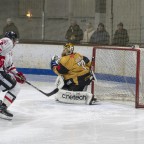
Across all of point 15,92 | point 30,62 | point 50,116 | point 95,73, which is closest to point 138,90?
point 95,73

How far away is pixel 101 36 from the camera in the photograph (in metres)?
9.13

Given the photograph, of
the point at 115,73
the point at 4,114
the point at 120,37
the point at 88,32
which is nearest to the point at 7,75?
the point at 4,114

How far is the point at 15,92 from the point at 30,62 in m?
4.17

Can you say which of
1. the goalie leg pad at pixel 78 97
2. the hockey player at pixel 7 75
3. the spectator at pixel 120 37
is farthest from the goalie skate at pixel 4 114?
the spectator at pixel 120 37

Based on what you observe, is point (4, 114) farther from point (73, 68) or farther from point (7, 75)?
point (73, 68)

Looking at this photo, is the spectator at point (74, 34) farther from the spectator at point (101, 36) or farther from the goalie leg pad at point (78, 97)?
the goalie leg pad at point (78, 97)

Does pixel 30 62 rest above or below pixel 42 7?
below

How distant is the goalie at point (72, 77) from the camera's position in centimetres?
634

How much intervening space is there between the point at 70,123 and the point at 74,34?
4.63 meters

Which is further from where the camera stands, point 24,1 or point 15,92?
point 24,1

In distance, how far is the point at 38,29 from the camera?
409 inches

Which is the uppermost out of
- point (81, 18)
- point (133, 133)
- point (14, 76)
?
point (81, 18)

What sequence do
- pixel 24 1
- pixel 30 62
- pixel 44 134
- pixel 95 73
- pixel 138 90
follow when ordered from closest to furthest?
pixel 44 134
pixel 138 90
pixel 95 73
pixel 30 62
pixel 24 1

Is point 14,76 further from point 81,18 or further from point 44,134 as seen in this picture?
point 81,18
